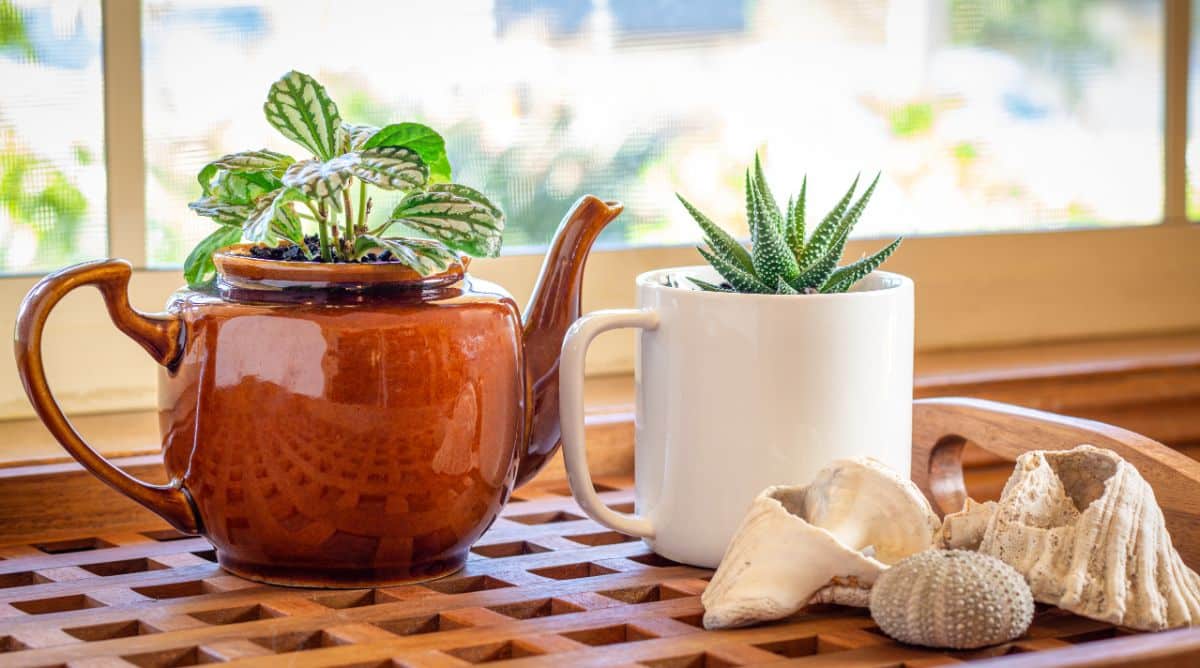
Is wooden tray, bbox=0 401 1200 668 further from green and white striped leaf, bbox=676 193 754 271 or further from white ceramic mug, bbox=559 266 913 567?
green and white striped leaf, bbox=676 193 754 271

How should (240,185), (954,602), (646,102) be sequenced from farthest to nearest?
(646,102) < (240,185) < (954,602)

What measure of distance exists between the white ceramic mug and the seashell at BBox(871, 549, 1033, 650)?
0.12 metres

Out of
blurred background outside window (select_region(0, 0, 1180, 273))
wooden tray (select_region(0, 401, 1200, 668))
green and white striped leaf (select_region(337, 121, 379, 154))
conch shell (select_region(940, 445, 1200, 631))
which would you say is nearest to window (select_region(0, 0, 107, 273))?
blurred background outside window (select_region(0, 0, 1180, 273))

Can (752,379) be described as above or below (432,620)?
above

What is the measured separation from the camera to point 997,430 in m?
0.82

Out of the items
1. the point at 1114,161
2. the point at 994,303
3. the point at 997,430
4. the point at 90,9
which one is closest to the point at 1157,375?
the point at 994,303

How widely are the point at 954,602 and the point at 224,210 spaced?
1.29 feet

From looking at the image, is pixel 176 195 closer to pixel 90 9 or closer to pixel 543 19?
pixel 90 9

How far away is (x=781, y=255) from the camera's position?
716 mm

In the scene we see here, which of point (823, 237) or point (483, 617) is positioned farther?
point (823, 237)

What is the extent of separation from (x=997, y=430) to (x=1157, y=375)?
423mm

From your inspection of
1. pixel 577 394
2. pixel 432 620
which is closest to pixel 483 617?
pixel 432 620

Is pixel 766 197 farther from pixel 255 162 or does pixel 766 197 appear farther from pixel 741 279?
pixel 255 162

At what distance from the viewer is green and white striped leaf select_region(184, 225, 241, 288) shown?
701 millimetres
